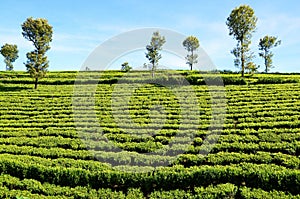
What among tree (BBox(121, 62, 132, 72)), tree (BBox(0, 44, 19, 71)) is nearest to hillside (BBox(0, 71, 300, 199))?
tree (BBox(121, 62, 132, 72))

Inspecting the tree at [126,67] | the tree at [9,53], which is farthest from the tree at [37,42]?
the tree at [9,53]

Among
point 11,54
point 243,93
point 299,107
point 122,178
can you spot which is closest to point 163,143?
point 122,178

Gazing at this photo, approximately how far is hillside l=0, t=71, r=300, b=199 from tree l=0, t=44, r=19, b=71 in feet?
192

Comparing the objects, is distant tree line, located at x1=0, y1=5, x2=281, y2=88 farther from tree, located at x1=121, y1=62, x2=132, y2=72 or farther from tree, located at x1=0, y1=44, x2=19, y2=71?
tree, located at x1=0, y1=44, x2=19, y2=71

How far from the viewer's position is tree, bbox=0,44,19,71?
82.9 metres

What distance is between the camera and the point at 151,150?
1769 cm

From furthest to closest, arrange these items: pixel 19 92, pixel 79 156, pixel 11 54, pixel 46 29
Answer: pixel 11 54 < pixel 46 29 < pixel 19 92 < pixel 79 156

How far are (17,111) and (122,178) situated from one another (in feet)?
65.4

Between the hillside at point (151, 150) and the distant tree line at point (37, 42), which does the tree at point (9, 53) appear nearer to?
the distant tree line at point (37, 42)

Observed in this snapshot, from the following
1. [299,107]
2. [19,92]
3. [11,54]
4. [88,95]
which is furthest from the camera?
[11,54]

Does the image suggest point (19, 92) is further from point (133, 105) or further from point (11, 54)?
point (11, 54)

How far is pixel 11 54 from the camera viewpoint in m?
84.4

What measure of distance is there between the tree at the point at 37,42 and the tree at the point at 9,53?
46331 millimetres

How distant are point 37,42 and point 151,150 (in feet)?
108
